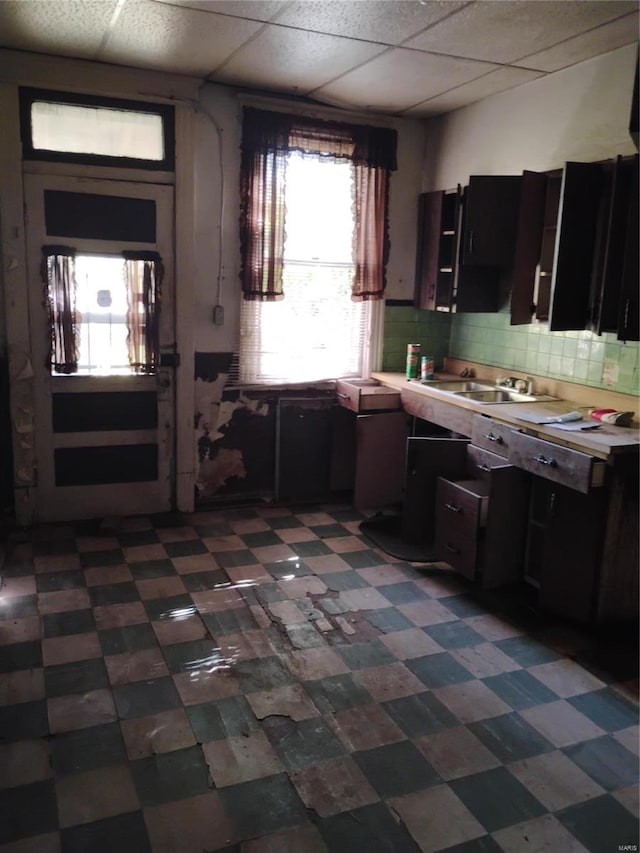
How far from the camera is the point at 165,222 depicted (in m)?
4.36

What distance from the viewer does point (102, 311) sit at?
4309mm

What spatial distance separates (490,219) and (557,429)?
152cm

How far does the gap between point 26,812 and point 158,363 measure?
2.83 metres

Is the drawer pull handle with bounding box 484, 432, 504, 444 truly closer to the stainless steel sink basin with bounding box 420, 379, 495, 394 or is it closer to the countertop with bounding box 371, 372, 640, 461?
the countertop with bounding box 371, 372, 640, 461

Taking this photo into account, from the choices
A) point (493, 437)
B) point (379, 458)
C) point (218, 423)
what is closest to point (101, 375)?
point (218, 423)

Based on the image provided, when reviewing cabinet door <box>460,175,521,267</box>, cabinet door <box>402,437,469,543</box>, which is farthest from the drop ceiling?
cabinet door <box>402,437,469,543</box>

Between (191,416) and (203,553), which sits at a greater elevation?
(191,416)

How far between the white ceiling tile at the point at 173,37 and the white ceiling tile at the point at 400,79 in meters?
0.74

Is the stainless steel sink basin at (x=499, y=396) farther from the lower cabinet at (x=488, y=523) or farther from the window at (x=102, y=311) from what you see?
the window at (x=102, y=311)

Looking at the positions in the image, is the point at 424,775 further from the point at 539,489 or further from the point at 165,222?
the point at 165,222

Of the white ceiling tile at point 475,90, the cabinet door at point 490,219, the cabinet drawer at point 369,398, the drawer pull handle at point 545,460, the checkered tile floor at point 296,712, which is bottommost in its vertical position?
the checkered tile floor at point 296,712

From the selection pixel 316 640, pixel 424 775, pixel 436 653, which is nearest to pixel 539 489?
pixel 436 653

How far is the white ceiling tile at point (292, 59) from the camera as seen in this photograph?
344 cm

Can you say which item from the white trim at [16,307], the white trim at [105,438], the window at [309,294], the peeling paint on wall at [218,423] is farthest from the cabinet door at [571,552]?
the white trim at [16,307]
